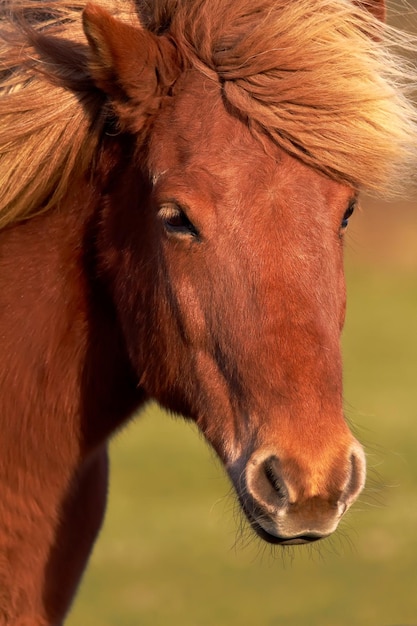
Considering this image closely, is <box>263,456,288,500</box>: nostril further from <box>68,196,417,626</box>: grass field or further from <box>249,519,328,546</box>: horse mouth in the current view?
<box>68,196,417,626</box>: grass field

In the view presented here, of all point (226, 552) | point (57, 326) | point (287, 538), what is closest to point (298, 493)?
point (287, 538)

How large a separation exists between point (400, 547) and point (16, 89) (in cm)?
700

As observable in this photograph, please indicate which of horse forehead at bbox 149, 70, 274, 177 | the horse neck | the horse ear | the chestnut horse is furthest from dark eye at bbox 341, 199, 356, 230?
the horse neck

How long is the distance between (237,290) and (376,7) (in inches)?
47.2

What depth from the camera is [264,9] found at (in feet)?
11.5

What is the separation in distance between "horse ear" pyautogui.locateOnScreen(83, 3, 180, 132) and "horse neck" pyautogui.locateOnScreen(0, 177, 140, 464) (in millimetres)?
331

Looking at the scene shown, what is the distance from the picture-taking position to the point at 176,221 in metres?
3.28

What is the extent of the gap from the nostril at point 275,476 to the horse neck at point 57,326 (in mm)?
815

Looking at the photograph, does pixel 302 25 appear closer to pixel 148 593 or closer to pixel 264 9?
pixel 264 9

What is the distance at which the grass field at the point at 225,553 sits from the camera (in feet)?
25.7

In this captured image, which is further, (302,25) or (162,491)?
(162,491)

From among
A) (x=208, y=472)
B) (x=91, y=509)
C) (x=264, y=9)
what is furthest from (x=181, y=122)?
(x=208, y=472)

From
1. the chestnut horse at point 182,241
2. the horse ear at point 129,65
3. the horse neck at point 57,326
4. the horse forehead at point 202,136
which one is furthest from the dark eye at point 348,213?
the horse neck at point 57,326

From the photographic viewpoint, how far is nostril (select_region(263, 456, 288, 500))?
3.00m
